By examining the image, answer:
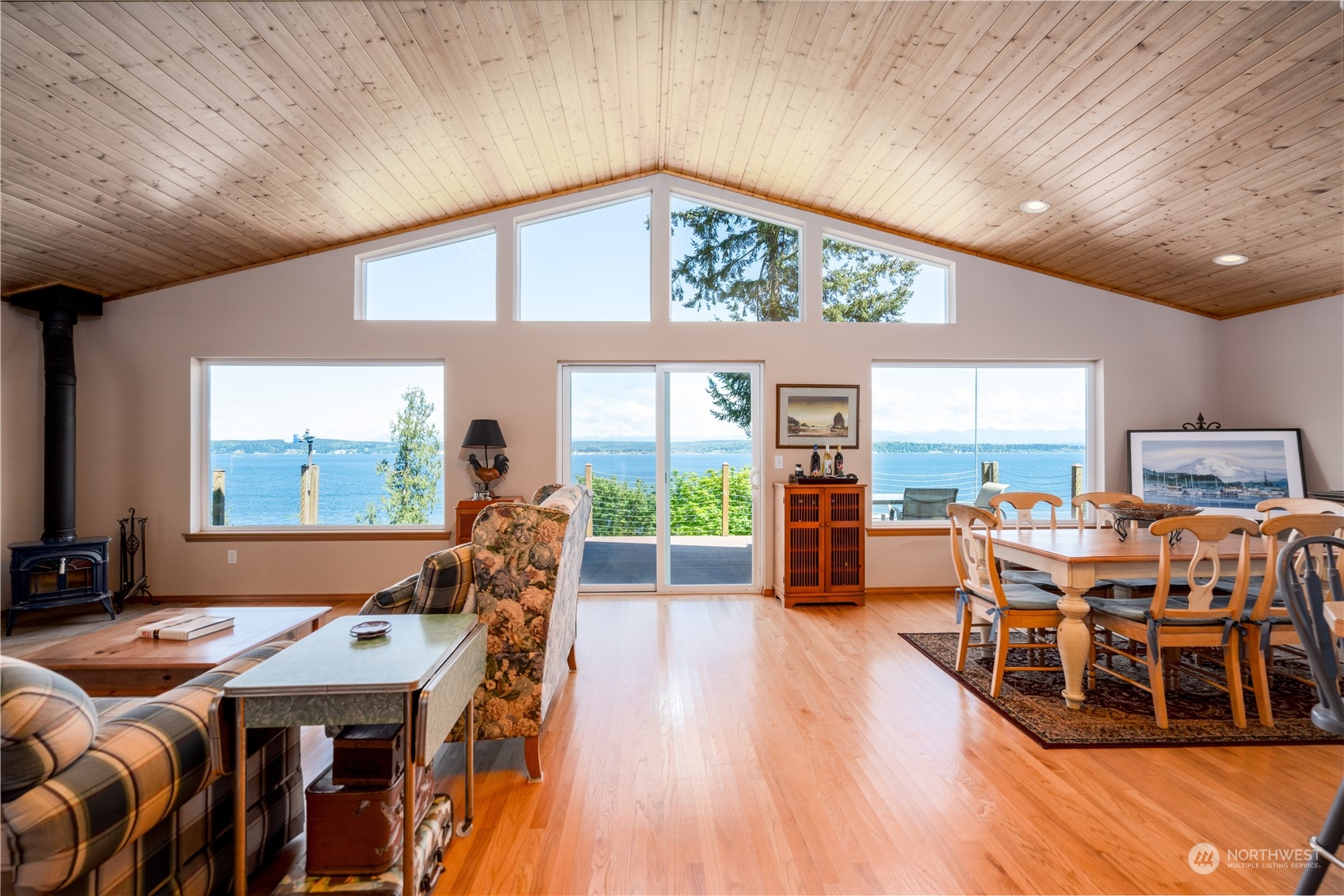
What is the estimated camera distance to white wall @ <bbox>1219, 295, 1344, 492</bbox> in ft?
14.3

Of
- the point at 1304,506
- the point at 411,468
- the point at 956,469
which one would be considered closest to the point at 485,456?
the point at 411,468

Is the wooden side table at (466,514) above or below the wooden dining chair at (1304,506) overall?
below

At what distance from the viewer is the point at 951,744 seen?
2.51 meters

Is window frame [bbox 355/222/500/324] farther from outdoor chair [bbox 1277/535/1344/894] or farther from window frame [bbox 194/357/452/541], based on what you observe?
outdoor chair [bbox 1277/535/1344/894]

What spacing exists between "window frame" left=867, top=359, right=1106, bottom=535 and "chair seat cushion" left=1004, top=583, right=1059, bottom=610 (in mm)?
2081

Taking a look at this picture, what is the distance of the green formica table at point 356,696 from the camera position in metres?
1.46

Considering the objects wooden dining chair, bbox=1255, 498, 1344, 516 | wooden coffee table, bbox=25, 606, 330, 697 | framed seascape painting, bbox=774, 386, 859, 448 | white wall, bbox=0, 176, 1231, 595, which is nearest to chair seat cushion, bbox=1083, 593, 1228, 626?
wooden dining chair, bbox=1255, 498, 1344, 516

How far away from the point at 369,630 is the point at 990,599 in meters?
2.87

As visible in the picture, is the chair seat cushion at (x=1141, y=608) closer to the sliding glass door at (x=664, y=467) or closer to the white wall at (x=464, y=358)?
the white wall at (x=464, y=358)

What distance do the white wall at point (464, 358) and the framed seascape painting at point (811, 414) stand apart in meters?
0.09

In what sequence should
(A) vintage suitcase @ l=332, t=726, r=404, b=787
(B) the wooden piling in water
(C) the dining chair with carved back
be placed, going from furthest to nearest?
1. (B) the wooden piling in water
2. (C) the dining chair with carved back
3. (A) vintage suitcase @ l=332, t=726, r=404, b=787

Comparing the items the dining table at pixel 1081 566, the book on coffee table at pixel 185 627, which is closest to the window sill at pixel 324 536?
the book on coffee table at pixel 185 627

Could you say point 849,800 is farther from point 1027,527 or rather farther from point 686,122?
point 686,122

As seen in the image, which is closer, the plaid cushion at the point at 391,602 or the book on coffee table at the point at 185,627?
the plaid cushion at the point at 391,602
